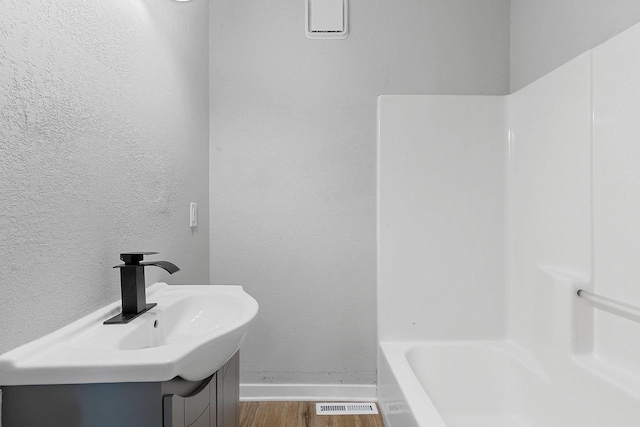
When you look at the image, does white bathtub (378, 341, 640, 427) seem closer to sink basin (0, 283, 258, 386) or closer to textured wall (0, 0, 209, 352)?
sink basin (0, 283, 258, 386)

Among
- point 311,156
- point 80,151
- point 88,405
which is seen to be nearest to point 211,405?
point 88,405

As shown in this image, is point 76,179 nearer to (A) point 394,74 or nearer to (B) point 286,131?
(B) point 286,131

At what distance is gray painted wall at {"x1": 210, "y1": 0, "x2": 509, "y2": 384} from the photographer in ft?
7.30

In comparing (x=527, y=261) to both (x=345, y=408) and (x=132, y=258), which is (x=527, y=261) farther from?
(x=132, y=258)

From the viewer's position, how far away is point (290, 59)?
2232mm

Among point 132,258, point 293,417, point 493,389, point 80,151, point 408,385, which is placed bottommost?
point 293,417

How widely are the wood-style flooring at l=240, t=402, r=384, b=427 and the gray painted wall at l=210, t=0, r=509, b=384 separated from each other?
0.17 meters

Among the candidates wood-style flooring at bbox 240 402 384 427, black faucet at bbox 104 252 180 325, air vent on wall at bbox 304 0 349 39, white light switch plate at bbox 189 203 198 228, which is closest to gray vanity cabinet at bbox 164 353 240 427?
black faucet at bbox 104 252 180 325

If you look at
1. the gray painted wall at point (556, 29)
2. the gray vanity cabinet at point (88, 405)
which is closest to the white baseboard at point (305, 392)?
the gray vanity cabinet at point (88, 405)

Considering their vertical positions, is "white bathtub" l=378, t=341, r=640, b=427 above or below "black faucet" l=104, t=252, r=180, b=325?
below

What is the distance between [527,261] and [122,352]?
1.84 metres

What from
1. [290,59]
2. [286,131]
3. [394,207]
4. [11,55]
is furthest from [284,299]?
[11,55]

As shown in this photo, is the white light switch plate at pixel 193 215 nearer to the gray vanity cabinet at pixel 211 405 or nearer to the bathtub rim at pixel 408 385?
the gray vanity cabinet at pixel 211 405

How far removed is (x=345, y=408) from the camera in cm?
211
